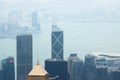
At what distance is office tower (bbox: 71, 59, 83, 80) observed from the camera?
13.9m

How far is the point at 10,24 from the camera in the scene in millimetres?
13289

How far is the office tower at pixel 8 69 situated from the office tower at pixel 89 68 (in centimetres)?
275

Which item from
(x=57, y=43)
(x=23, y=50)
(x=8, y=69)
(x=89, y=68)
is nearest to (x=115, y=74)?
(x=89, y=68)

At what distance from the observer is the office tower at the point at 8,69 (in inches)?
535

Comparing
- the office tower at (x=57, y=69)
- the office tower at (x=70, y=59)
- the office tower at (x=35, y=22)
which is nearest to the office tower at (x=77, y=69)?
the office tower at (x=70, y=59)

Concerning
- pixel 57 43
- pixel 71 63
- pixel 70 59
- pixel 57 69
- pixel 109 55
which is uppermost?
pixel 57 43

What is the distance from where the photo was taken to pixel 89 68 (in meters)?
14.3

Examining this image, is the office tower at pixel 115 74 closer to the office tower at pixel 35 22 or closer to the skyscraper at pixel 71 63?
the skyscraper at pixel 71 63

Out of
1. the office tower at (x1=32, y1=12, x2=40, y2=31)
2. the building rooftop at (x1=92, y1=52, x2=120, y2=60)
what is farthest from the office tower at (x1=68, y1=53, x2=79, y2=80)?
the office tower at (x1=32, y1=12, x2=40, y2=31)

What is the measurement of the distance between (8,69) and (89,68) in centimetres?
304

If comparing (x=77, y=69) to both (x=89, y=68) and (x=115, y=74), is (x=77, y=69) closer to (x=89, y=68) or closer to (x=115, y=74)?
(x=89, y=68)

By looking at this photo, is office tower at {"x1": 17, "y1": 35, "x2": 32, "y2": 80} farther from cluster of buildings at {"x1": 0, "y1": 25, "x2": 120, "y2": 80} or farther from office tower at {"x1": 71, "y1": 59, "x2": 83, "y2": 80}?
office tower at {"x1": 71, "y1": 59, "x2": 83, "y2": 80}

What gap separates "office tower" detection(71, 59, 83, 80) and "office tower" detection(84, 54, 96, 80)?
185 mm

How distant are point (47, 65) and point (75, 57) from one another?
275cm
